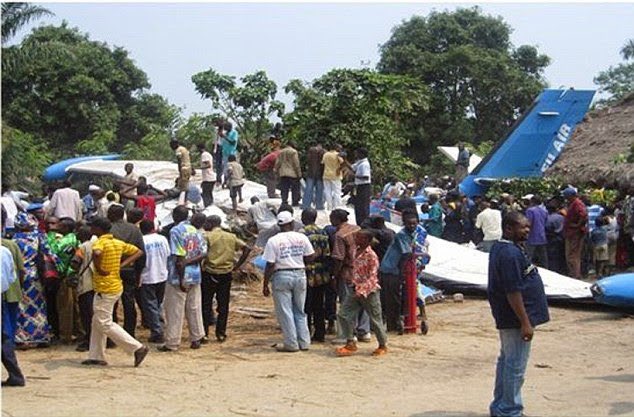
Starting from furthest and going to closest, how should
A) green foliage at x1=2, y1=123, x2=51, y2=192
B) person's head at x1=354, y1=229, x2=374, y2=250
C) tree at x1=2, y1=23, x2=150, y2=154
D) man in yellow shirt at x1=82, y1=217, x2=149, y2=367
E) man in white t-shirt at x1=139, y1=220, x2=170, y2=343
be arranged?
1. tree at x1=2, y1=23, x2=150, y2=154
2. green foliage at x1=2, y1=123, x2=51, y2=192
3. man in white t-shirt at x1=139, y1=220, x2=170, y2=343
4. person's head at x1=354, y1=229, x2=374, y2=250
5. man in yellow shirt at x1=82, y1=217, x2=149, y2=367

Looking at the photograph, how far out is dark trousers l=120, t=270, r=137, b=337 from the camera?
10734mm

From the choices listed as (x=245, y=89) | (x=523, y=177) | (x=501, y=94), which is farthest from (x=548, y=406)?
(x=501, y=94)

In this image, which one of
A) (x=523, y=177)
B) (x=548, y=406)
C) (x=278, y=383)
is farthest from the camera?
(x=523, y=177)

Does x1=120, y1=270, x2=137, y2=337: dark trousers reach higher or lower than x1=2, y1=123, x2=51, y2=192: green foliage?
lower

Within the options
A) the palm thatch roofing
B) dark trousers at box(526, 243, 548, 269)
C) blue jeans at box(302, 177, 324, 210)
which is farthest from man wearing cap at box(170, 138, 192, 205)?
the palm thatch roofing

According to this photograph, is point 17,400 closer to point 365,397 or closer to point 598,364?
point 365,397

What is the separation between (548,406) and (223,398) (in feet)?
9.56

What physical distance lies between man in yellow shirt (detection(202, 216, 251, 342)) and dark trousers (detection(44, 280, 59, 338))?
178 centimetres

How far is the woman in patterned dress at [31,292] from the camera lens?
1066cm

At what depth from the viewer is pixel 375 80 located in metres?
21.5

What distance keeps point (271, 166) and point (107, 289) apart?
30.2ft

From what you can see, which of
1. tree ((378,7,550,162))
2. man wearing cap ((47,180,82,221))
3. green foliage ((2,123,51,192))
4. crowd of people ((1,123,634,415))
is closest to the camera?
crowd of people ((1,123,634,415))

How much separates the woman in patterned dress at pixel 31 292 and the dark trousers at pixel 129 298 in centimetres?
91

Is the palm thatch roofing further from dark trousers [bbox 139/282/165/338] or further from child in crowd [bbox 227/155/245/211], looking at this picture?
dark trousers [bbox 139/282/165/338]
